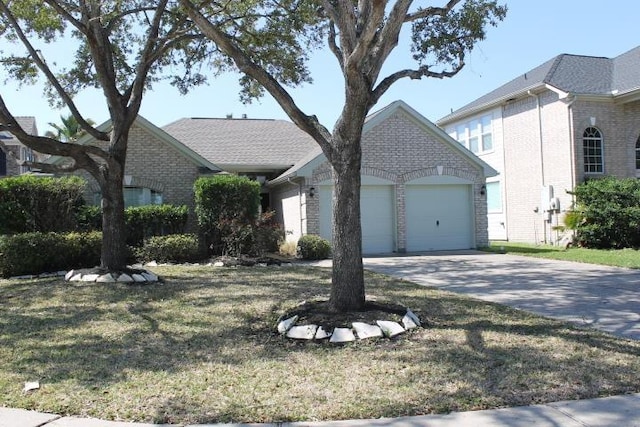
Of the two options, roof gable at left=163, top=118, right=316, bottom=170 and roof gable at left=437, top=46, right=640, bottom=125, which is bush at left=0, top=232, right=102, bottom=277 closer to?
roof gable at left=163, top=118, right=316, bottom=170

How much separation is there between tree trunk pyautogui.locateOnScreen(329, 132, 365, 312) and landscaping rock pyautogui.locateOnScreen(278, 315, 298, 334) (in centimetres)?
58

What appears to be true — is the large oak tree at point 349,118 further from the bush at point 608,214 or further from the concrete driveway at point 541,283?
the bush at point 608,214

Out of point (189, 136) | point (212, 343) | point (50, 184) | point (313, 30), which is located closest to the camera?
point (212, 343)

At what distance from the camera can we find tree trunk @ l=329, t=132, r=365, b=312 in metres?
7.22

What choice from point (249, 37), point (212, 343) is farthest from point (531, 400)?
point (249, 37)

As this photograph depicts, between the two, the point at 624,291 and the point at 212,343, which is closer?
the point at 212,343

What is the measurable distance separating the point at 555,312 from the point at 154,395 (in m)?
6.01

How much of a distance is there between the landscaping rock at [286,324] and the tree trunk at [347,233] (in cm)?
58

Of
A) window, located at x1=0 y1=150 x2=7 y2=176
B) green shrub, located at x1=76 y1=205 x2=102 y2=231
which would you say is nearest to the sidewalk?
green shrub, located at x1=76 y1=205 x2=102 y2=231

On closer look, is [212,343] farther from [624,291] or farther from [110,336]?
[624,291]

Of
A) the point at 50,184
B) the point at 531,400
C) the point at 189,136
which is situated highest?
the point at 189,136

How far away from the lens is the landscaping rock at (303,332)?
21.5 ft

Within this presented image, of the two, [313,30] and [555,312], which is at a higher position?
[313,30]

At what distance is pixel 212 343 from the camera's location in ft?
21.3
